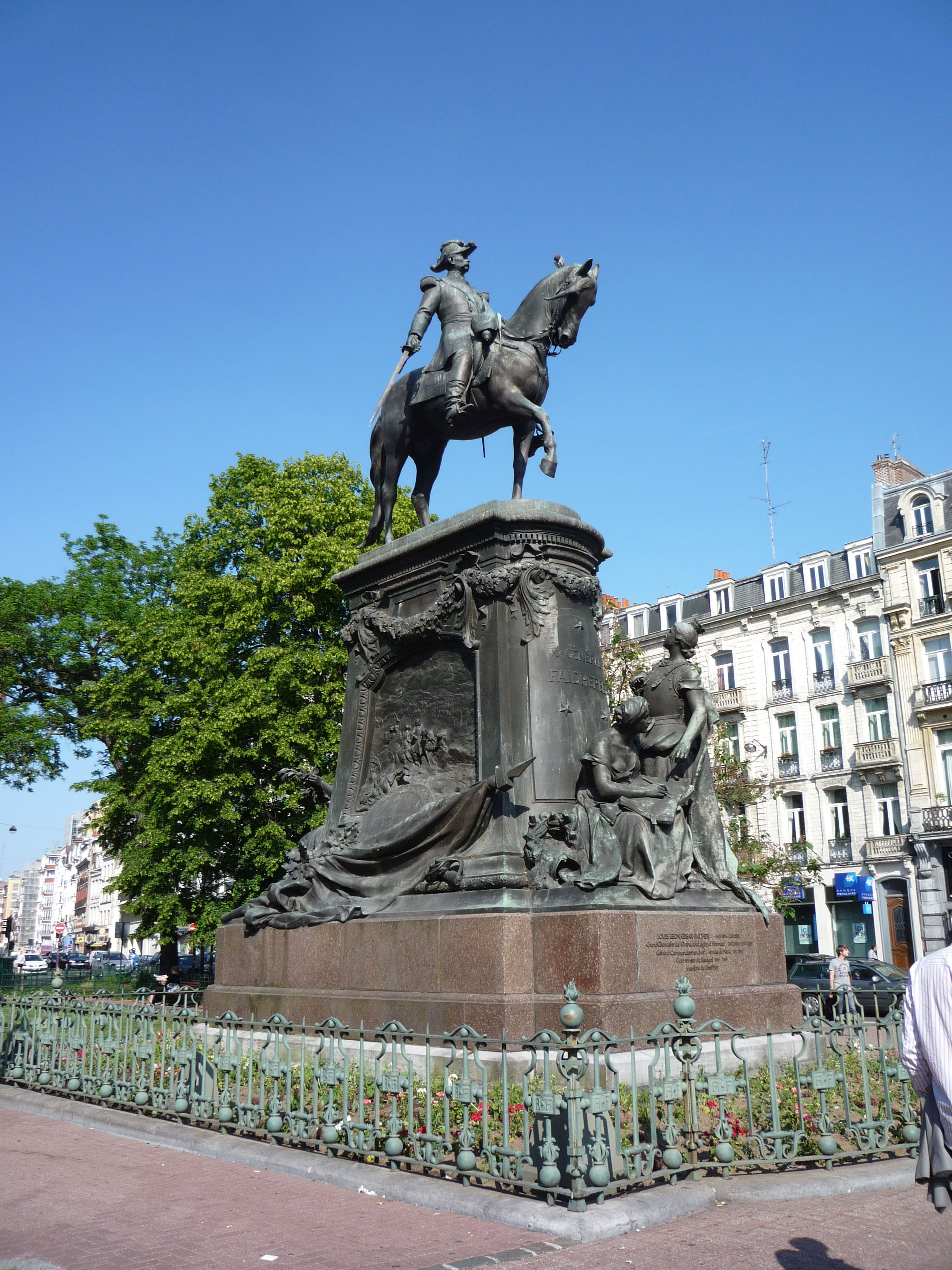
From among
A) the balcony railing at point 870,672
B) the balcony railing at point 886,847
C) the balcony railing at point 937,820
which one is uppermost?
the balcony railing at point 870,672

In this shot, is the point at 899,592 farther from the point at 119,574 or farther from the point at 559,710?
the point at 559,710

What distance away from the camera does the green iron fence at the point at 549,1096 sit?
6.55 m

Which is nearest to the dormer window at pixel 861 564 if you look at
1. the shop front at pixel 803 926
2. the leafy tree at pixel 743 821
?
the shop front at pixel 803 926

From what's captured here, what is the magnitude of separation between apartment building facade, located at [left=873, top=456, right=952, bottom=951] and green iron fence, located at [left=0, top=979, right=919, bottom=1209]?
33.7 metres

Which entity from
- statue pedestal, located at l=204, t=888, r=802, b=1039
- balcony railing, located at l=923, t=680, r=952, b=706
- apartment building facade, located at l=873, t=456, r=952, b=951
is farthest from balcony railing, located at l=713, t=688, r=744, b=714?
statue pedestal, located at l=204, t=888, r=802, b=1039

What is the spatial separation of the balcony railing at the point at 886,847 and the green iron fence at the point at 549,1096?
34312 millimetres

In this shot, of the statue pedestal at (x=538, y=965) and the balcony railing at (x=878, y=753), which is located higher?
the balcony railing at (x=878, y=753)

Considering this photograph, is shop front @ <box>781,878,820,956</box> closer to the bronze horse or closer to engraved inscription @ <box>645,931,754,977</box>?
the bronze horse

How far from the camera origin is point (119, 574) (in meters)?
37.5

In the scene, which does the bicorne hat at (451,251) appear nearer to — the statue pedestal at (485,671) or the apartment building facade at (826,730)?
the statue pedestal at (485,671)

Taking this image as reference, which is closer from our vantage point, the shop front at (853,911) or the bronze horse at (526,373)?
the bronze horse at (526,373)

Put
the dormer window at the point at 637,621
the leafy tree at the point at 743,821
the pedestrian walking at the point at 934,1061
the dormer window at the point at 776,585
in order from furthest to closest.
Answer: the dormer window at the point at 637,621
the dormer window at the point at 776,585
the leafy tree at the point at 743,821
the pedestrian walking at the point at 934,1061

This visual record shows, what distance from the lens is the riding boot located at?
12.3 metres

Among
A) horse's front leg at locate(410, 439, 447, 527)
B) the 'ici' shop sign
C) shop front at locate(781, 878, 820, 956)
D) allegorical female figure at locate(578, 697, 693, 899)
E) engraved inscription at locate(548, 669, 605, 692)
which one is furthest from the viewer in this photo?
shop front at locate(781, 878, 820, 956)
